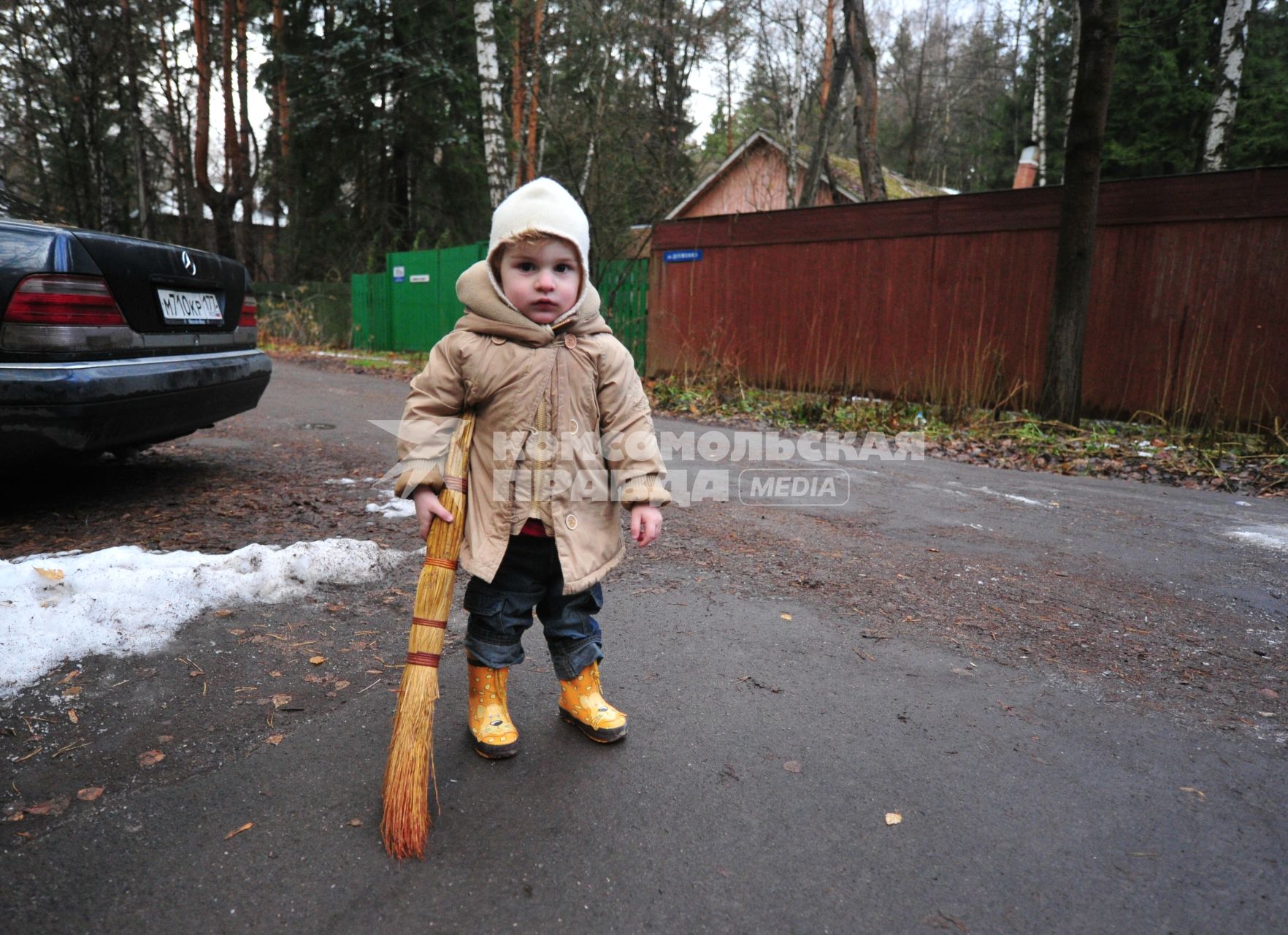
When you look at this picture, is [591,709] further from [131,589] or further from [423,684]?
[131,589]

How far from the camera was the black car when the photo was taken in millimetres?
3344

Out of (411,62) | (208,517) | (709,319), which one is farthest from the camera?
(411,62)

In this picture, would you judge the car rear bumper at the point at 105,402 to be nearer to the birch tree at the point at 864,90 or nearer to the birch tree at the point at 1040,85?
the birch tree at the point at 864,90

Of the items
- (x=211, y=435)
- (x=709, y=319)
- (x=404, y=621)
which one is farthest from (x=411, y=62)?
(x=404, y=621)

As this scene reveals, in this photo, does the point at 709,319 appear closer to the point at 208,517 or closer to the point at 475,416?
the point at 208,517

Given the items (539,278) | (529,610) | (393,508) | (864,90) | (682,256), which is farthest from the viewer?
(864,90)

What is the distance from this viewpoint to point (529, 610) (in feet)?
7.33

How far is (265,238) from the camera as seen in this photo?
121 feet

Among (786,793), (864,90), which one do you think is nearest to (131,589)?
(786,793)

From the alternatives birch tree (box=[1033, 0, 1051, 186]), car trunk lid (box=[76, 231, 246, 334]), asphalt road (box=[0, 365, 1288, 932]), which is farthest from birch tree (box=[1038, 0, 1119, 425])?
birch tree (box=[1033, 0, 1051, 186])

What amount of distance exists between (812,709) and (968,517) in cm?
285

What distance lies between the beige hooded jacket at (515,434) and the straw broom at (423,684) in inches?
2.0

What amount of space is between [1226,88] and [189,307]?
17.8m

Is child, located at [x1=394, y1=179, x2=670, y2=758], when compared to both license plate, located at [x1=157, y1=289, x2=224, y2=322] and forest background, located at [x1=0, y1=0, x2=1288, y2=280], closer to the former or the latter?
license plate, located at [x1=157, y1=289, x2=224, y2=322]
